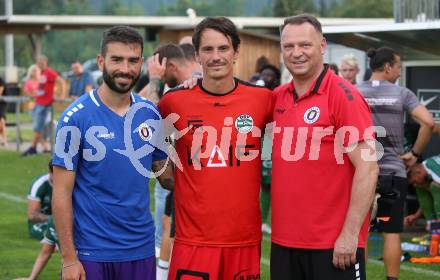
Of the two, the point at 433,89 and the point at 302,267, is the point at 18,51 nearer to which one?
the point at 433,89

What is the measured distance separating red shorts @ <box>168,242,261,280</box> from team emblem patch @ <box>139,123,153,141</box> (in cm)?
65

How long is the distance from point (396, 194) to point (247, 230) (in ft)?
7.75

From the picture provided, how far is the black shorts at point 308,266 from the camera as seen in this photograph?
5438 mm

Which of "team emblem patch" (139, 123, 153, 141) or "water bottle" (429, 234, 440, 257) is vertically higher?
"team emblem patch" (139, 123, 153, 141)

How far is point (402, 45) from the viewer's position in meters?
11.8

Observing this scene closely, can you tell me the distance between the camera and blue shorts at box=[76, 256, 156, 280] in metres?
5.36

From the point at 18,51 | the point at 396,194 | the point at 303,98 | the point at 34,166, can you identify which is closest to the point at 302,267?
the point at 303,98

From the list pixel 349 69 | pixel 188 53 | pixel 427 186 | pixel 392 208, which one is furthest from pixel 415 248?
pixel 188 53

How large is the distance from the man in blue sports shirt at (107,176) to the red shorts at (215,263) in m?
0.22

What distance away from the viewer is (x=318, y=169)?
5406mm

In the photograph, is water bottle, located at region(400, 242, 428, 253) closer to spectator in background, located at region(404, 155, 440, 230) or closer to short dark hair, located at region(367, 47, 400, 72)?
spectator in background, located at region(404, 155, 440, 230)

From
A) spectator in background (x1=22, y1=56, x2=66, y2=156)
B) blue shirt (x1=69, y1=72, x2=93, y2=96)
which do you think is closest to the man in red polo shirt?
spectator in background (x1=22, y1=56, x2=66, y2=156)

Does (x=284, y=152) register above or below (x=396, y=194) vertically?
above

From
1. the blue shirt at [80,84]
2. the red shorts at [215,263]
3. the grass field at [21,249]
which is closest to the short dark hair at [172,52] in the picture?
the grass field at [21,249]
